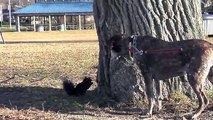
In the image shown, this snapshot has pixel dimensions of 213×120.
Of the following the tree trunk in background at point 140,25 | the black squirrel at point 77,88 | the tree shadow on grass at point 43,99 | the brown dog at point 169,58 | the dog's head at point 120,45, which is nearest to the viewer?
the brown dog at point 169,58

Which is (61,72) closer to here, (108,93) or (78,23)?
(108,93)

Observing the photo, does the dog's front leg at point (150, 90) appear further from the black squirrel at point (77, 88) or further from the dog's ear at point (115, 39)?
the black squirrel at point (77, 88)

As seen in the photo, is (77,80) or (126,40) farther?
(77,80)

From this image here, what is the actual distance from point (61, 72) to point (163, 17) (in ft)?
17.8

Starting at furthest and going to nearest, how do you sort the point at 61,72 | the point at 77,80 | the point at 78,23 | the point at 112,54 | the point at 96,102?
the point at 78,23
the point at 61,72
the point at 77,80
the point at 96,102
the point at 112,54

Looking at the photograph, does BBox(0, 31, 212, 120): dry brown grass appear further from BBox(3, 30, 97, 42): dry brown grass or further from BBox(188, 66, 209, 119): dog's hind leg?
BBox(3, 30, 97, 42): dry brown grass

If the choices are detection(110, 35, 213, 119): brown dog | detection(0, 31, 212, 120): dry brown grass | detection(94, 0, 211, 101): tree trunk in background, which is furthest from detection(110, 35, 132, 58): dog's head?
detection(0, 31, 212, 120): dry brown grass

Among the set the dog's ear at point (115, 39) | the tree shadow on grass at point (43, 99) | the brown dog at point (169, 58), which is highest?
the dog's ear at point (115, 39)

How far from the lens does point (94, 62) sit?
591 inches

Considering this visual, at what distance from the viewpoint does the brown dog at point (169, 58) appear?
652 cm

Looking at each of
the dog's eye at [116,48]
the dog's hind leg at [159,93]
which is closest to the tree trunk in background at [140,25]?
the dog's hind leg at [159,93]

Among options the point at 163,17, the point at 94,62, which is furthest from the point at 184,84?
the point at 94,62

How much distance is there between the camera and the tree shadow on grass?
306 inches

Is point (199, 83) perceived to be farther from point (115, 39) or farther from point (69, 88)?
point (69, 88)
